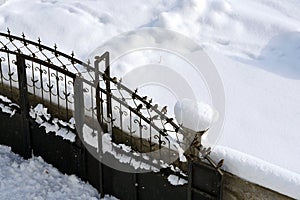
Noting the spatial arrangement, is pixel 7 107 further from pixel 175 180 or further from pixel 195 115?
pixel 195 115

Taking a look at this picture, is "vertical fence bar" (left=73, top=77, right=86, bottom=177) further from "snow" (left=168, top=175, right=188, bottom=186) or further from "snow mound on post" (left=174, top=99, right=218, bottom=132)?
"snow mound on post" (left=174, top=99, right=218, bottom=132)

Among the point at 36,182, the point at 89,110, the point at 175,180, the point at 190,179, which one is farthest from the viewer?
the point at 36,182

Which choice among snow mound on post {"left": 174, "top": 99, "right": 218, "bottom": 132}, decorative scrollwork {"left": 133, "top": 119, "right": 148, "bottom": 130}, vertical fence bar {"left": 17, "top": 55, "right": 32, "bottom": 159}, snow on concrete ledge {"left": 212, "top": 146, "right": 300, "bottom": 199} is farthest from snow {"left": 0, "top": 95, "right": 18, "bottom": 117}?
snow on concrete ledge {"left": 212, "top": 146, "right": 300, "bottom": 199}

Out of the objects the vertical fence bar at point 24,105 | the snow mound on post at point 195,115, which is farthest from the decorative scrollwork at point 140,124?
the vertical fence bar at point 24,105

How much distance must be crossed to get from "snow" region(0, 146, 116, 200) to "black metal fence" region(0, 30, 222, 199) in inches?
4.1

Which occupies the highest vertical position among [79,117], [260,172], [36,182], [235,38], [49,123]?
[235,38]

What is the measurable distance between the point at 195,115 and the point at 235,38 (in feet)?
12.7

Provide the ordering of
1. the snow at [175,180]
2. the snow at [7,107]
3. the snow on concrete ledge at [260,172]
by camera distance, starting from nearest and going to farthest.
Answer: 1. the snow on concrete ledge at [260,172]
2. the snow at [175,180]
3. the snow at [7,107]

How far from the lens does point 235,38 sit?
8391 mm

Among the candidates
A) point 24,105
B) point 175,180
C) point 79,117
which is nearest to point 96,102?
point 79,117

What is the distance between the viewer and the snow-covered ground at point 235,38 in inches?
249

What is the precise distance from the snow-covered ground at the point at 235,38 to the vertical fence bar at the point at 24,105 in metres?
1.75

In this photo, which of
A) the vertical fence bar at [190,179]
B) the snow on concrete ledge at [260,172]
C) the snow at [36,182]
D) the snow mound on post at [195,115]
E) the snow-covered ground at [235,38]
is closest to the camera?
the snow on concrete ledge at [260,172]

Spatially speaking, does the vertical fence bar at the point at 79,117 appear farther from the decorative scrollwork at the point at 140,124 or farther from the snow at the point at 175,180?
the snow at the point at 175,180
